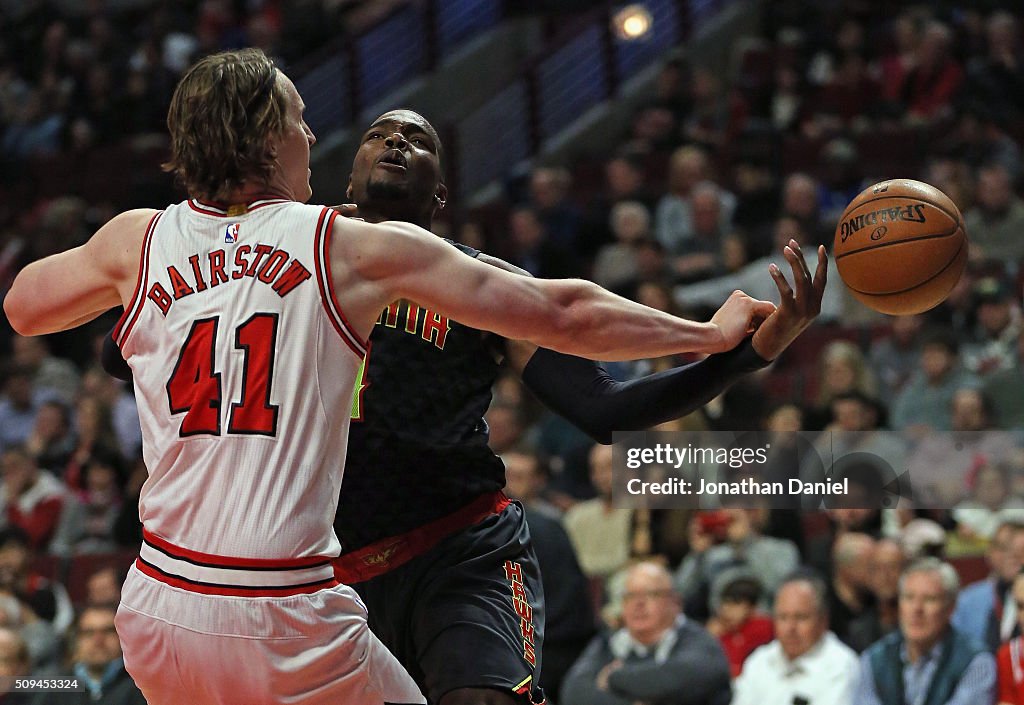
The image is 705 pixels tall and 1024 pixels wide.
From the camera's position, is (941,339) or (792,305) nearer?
(792,305)

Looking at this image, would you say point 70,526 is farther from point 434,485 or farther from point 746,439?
point 434,485

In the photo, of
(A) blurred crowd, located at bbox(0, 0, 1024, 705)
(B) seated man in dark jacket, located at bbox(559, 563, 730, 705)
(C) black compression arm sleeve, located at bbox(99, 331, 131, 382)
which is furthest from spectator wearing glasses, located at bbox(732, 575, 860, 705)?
(C) black compression arm sleeve, located at bbox(99, 331, 131, 382)

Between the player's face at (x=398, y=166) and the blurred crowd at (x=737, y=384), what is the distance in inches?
110

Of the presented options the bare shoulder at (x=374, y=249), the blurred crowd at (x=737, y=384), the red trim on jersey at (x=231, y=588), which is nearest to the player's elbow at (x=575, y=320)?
the bare shoulder at (x=374, y=249)

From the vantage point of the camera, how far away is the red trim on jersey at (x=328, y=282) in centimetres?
303

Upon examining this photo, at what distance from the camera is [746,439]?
7277mm

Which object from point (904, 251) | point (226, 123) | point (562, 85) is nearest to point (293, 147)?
point (226, 123)

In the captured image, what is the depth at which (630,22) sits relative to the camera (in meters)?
14.7

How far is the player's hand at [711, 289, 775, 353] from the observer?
3.67 metres

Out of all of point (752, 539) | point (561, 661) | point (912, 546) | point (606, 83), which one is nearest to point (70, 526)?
point (561, 661)

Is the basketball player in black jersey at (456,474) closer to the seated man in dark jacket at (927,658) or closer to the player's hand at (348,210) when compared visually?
the player's hand at (348,210)

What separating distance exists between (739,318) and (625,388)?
1.28 ft

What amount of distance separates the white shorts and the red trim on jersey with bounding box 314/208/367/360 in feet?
1.80

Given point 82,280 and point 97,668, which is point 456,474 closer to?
point 82,280
